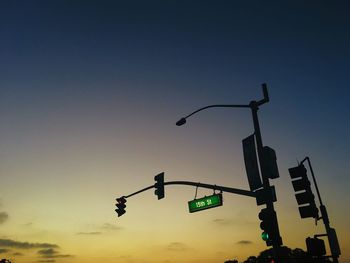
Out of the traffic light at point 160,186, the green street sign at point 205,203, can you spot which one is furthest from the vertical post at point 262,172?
the traffic light at point 160,186

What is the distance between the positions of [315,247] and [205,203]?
5.03 metres

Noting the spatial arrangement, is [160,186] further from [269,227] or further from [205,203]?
[269,227]

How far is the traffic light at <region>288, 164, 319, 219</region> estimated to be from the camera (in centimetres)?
1105

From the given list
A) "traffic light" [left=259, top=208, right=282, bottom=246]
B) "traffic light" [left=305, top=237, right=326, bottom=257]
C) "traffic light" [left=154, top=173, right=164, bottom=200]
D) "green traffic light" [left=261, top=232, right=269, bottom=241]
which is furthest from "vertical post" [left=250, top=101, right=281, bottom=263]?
"traffic light" [left=154, top=173, right=164, bottom=200]

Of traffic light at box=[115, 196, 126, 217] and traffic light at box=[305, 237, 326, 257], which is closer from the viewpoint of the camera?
traffic light at box=[305, 237, 326, 257]

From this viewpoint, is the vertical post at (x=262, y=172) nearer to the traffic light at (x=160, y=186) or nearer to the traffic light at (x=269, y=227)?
the traffic light at (x=269, y=227)

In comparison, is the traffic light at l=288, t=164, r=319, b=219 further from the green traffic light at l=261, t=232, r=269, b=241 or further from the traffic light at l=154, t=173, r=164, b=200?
the traffic light at l=154, t=173, r=164, b=200

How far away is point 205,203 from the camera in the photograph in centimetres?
1466

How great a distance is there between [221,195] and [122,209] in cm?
663

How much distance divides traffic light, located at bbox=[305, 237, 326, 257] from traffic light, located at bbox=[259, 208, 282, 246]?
0.88 meters

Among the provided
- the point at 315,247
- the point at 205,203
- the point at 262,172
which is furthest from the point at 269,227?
the point at 205,203

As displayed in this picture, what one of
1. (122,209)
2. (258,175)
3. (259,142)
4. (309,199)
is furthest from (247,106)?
(122,209)

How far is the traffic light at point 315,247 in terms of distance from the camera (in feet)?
35.1

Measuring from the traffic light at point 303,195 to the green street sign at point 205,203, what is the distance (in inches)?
143
